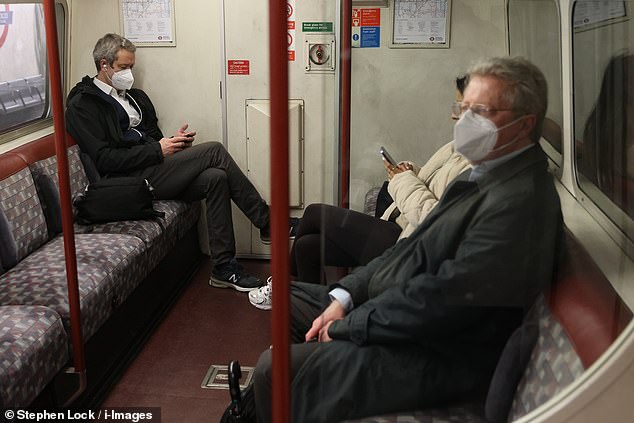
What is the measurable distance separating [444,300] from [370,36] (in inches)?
26.4

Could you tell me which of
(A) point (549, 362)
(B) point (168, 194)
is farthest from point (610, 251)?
(B) point (168, 194)

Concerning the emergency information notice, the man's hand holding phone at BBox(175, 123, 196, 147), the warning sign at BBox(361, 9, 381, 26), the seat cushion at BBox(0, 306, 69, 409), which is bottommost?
the emergency information notice

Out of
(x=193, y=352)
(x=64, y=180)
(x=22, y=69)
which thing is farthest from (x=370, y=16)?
(x=22, y=69)

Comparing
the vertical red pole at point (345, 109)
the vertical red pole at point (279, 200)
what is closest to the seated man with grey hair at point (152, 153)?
the vertical red pole at point (345, 109)

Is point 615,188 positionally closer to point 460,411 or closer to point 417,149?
point 417,149

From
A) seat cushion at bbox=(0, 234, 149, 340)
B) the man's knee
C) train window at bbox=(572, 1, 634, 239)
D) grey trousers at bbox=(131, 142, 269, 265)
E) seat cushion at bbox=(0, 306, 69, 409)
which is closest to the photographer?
train window at bbox=(572, 1, 634, 239)

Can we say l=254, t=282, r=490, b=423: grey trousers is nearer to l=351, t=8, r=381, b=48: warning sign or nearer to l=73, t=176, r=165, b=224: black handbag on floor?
l=351, t=8, r=381, b=48: warning sign

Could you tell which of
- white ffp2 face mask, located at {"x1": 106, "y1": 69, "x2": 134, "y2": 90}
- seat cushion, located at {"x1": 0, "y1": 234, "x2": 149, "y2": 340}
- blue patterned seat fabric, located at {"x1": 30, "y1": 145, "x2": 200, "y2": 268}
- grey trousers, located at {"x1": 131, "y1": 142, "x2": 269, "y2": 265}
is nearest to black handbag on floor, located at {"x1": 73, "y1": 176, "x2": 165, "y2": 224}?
blue patterned seat fabric, located at {"x1": 30, "y1": 145, "x2": 200, "y2": 268}

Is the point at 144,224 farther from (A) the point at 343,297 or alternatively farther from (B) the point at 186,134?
(A) the point at 343,297

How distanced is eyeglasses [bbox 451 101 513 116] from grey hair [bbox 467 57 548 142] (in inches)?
1.8

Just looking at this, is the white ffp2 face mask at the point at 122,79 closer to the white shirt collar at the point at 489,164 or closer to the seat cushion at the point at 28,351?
the seat cushion at the point at 28,351

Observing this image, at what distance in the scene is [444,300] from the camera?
1.44 m

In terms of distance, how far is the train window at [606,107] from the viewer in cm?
134

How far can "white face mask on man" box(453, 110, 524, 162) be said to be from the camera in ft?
4.33
